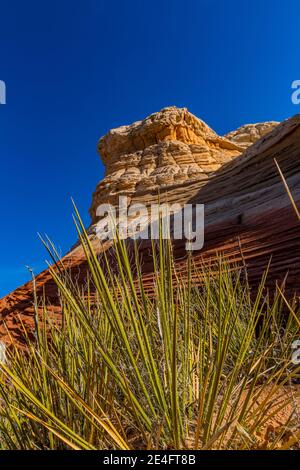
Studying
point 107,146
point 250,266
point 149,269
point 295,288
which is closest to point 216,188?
point 149,269

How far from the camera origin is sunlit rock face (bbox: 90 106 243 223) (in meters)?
12.9

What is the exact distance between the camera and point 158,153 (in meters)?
15.1

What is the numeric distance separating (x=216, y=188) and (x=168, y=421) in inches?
248

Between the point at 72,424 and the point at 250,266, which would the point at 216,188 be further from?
the point at 72,424

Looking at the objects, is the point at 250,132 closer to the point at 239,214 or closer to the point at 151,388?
the point at 239,214

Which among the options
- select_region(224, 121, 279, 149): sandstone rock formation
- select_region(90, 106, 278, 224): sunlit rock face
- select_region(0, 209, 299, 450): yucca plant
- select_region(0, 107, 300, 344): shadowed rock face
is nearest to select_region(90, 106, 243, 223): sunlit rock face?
select_region(90, 106, 278, 224): sunlit rock face

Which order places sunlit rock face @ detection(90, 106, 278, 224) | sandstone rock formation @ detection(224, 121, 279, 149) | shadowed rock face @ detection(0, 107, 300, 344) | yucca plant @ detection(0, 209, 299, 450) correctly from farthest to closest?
sandstone rock formation @ detection(224, 121, 279, 149) < sunlit rock face @ detection(90, 106, 278, 224) < shadowed rock face @ detection(0, 107, 300, 344) < yucca plant @ detection(0, 209, 299, 450)

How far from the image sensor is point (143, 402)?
0.87 meters

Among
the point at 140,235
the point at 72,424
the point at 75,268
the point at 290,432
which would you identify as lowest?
the point at 290,432

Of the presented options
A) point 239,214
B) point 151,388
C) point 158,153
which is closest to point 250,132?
point 158,153

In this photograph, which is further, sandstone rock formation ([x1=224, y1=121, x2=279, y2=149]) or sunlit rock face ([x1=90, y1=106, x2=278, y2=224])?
sandstone rock formation ([x1=224, y1=121, x2=279, y2=149])

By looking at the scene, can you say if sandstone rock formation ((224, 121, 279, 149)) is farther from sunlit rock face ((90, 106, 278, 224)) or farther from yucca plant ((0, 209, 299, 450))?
yucca plant ((0, 209, 299, 450))

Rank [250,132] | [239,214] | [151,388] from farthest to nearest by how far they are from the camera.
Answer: [250,132] < [239,214] < [151,388]
